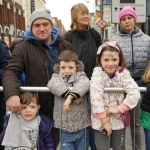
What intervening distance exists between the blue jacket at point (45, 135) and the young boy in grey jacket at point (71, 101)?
0.32 ft

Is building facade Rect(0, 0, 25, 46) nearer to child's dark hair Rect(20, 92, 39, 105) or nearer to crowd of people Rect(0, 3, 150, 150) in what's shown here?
crowd of people Rect(0, 3, 150, 150)

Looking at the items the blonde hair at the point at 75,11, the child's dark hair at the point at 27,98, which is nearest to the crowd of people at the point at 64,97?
the child's dark hair at the point at 27,98

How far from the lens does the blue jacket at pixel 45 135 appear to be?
258 centimetres

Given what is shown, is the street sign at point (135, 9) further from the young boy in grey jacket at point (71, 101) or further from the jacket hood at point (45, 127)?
the jacket hood at point (45, 127)

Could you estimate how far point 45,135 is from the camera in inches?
102

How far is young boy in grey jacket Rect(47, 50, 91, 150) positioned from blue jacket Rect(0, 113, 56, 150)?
3.9 inches

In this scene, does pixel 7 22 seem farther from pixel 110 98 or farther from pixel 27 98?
pixel 110 98

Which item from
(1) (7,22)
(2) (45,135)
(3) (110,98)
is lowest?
(2) (45,135)

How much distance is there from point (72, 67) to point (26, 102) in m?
0.59

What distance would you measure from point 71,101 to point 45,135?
47cm

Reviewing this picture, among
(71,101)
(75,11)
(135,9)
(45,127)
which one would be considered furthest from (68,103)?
(135,9)

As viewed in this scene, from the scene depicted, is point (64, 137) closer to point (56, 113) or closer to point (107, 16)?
point (56, 113)

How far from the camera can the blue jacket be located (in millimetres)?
2578

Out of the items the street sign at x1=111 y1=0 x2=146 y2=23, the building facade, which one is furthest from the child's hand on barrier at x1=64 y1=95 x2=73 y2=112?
the building facade
